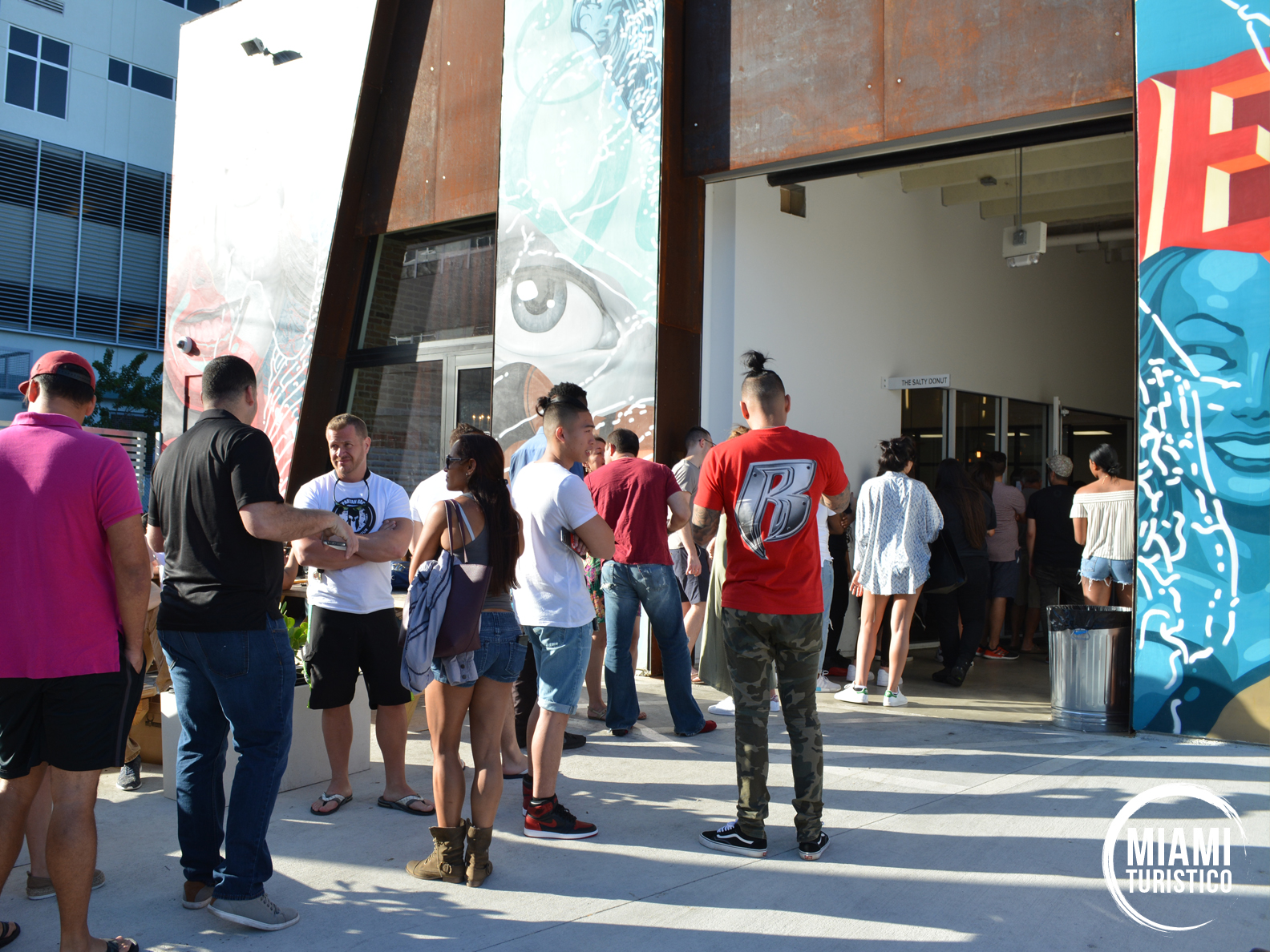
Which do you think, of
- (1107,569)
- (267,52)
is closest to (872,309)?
(1107,569)

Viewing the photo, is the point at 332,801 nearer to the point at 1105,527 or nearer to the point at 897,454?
the point at 897,454

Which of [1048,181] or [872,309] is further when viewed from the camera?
[1048,181]

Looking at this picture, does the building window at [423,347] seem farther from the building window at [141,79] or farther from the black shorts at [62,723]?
the building window at [141,79]

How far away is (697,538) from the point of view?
162 inches

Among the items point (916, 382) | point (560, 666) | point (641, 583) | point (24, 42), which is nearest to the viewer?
point (560, 666)

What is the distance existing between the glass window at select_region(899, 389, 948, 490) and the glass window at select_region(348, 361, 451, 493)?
15.5 ft

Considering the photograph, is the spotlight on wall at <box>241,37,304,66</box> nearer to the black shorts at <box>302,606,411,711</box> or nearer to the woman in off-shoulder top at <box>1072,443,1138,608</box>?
the black shorts at <box>302,606,411,711</box>

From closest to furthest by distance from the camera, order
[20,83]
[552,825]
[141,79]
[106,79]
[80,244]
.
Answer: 1. [552,825]
2. [20,83]
3. [80,244]
4. [106,79]
5. [141,79]

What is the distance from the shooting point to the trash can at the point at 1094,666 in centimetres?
579

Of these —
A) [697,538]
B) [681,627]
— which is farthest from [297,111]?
[697,538]

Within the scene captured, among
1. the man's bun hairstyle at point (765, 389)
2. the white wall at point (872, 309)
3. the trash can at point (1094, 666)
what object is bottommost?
the trash can at point (1094, 666)

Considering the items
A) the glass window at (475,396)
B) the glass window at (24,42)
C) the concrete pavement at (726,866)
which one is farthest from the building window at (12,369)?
the concrete pavement at (726,866)

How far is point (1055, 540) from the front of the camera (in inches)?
349

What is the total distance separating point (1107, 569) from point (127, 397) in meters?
24.4
